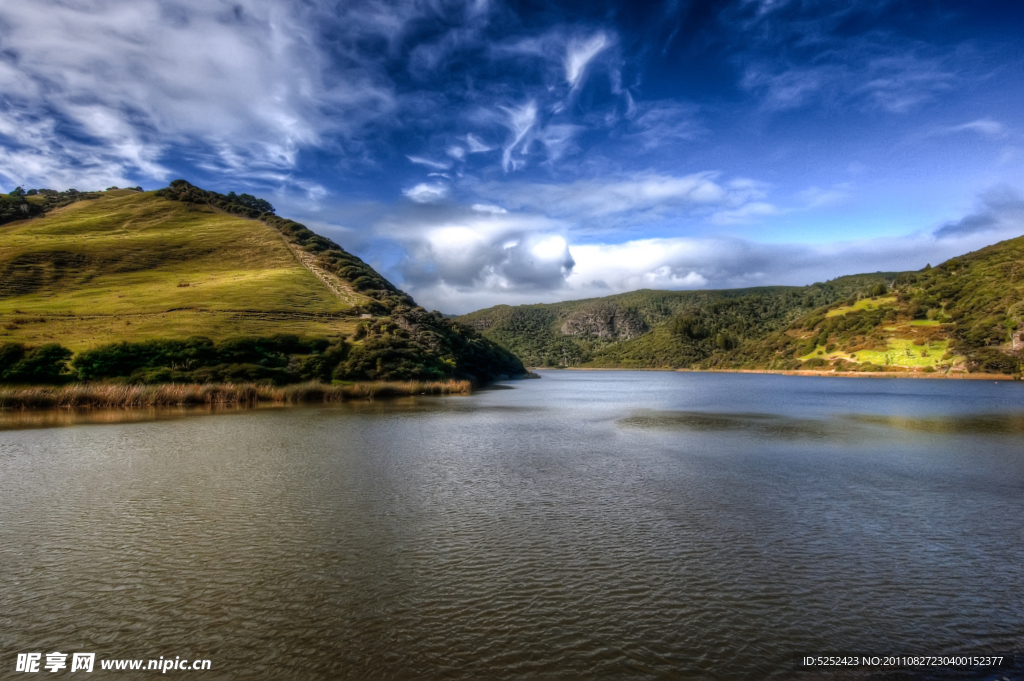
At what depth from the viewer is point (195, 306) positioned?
203ft

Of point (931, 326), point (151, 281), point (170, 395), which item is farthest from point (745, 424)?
point (931, 326)

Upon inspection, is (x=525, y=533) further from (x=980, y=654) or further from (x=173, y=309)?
(x=173, y=309)

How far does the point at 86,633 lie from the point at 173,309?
62.7 meters

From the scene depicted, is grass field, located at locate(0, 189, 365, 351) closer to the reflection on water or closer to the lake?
the lake

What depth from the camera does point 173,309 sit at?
198 ft

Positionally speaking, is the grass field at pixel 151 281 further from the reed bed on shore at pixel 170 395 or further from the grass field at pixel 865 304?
the grass field at pixel 865 304

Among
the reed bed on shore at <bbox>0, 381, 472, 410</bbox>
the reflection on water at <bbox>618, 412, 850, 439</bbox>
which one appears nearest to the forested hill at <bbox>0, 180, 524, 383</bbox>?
the reed bed on shore at <bbox>0, 381, 472, 410</bbox>

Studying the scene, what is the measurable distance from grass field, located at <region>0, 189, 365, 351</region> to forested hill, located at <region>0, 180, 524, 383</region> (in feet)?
0.66

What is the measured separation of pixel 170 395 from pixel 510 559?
39.9m

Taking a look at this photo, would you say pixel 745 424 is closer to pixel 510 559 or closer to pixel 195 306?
pixel 510 559

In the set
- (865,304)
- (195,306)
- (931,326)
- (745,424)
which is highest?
(865,304)

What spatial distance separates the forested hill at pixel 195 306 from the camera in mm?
47688

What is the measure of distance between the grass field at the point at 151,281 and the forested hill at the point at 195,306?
20cm

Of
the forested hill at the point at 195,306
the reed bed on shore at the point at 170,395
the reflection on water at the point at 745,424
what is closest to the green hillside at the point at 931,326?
the forested hill at the point at 195,306
